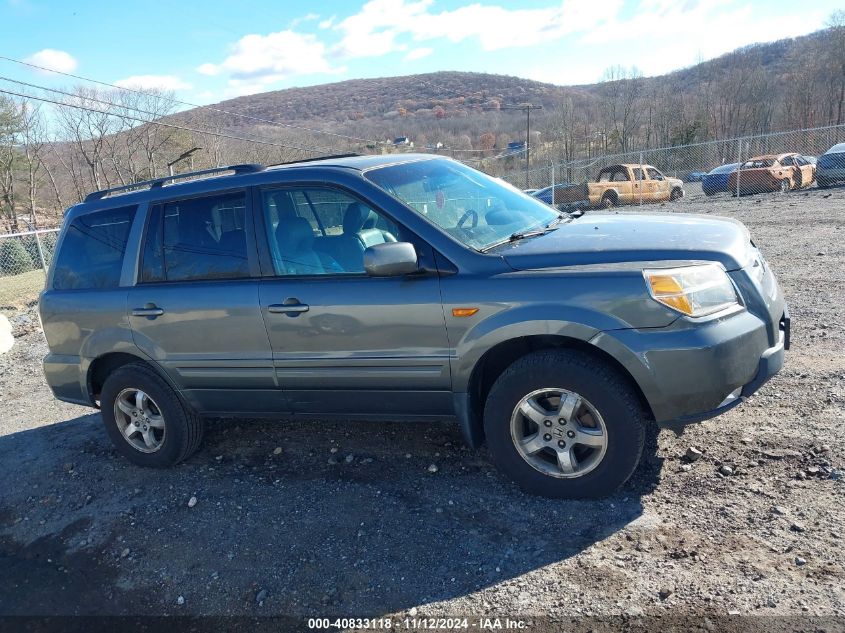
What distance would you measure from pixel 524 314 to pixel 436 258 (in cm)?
59

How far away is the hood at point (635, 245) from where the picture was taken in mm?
3182

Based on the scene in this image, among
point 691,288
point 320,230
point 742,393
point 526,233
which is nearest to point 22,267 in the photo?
point 320,230

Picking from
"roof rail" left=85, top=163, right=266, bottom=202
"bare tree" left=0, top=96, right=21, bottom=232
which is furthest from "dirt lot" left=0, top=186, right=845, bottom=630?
"bare tree" left=0, top=96, right=21, bottom=232

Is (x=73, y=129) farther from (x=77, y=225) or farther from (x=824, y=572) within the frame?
(x=824, y=572)

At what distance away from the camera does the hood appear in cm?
318

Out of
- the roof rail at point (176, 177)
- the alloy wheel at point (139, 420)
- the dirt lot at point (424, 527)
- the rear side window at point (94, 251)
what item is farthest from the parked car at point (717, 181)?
the alloy wheel at point (139, 420)

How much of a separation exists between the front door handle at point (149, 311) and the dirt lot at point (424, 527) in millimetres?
1146

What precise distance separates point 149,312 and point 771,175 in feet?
68.1

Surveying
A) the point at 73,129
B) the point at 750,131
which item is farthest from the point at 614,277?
the point at 750,131

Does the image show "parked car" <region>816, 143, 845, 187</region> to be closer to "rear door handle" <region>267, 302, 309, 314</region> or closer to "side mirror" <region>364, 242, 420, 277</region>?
"side mirror" <region>364, 242, 420, 277</region>

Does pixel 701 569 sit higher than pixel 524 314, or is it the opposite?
pixel 524 314

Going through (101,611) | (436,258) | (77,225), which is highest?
(77,225)

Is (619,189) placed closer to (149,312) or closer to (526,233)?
(526,233)

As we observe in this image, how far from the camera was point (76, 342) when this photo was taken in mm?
4547
